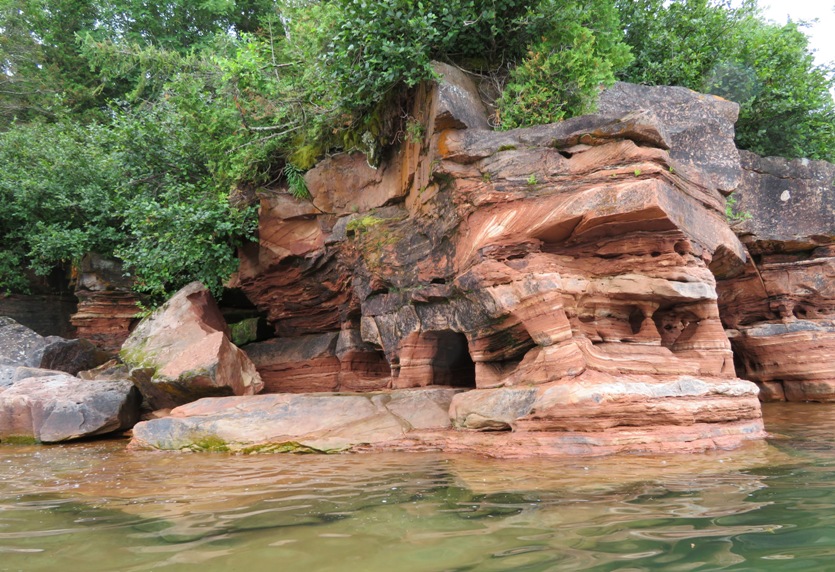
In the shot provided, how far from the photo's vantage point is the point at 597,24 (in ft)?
32.9

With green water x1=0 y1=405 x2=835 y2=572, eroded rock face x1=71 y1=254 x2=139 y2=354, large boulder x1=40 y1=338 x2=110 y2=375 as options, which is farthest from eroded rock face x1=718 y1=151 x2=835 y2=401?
eroded rock face x1=71 y1=254 x2=139 y2=354

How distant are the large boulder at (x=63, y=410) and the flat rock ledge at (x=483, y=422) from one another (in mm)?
1576

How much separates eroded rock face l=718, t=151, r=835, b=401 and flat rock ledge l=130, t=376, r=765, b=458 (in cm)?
583

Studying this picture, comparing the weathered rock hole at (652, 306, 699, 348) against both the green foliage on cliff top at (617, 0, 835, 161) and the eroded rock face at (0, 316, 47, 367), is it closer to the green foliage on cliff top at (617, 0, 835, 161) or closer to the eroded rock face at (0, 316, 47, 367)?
the green foliage on cliff top at (617, 0, 835, 161)

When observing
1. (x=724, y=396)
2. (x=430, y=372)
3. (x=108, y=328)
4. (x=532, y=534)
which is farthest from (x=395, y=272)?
(x=108, y=328)

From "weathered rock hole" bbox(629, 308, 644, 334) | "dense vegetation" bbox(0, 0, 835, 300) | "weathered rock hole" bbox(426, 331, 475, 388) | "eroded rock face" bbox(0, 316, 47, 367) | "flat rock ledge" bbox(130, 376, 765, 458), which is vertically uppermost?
"dense vegetation" bbox(0, 0, 835, 300)

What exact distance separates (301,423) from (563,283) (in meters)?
4.04

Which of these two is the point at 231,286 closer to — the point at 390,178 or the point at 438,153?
the point at 390,178

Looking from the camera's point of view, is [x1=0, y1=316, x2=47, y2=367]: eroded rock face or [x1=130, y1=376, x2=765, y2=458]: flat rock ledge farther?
[x1=0, y1=316, x2=47, y2=367]: eroded rock face

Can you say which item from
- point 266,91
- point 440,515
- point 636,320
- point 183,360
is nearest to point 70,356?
point 183,360

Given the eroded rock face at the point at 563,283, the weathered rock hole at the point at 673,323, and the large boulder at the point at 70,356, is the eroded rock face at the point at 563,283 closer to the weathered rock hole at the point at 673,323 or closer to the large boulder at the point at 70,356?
the weathered rock hole at the point at 673,323

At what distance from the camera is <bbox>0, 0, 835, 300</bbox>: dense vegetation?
8828 mm

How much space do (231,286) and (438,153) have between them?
682cm

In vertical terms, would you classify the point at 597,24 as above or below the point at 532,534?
above
